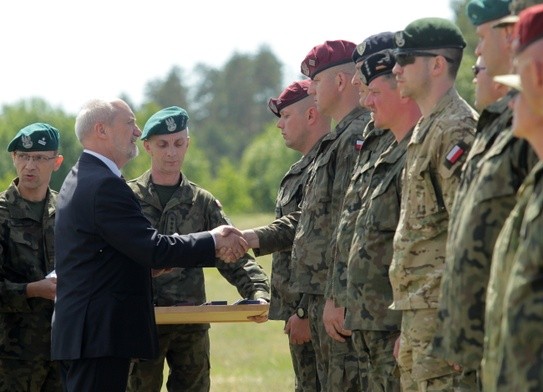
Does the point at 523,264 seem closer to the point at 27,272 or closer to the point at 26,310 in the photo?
the point at 26,310

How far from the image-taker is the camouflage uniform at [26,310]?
8461 millimetres

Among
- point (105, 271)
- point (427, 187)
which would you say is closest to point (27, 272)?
point (105, 271)

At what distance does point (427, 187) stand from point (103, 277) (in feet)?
7.20

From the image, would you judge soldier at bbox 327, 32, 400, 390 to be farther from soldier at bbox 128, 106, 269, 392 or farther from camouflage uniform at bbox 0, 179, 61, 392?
camouflage uniform at bbox 0, 179, 61, 392

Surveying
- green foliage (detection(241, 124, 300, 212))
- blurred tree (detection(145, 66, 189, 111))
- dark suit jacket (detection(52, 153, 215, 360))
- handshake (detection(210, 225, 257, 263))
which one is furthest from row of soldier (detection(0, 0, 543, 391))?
blurred tree (detection(145, 66, 189, 111))

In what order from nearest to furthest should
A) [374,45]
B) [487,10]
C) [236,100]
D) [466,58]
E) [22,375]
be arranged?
1. [487,10]
2. [374,45]
3. [22,375]
4. [466,58]
5. [236,100]

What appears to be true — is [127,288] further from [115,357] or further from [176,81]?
[176,81]

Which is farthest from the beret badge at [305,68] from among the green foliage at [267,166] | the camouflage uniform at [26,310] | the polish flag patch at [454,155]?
the green foliage at [267,166]

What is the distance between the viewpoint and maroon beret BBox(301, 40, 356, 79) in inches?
300

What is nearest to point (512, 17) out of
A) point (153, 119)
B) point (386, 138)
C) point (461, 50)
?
point (461, 50)

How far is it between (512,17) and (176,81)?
4628 inches

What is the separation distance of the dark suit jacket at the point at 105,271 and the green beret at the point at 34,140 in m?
1.84

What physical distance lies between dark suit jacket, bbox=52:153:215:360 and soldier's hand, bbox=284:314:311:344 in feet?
3.59

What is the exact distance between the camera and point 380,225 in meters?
6.06
